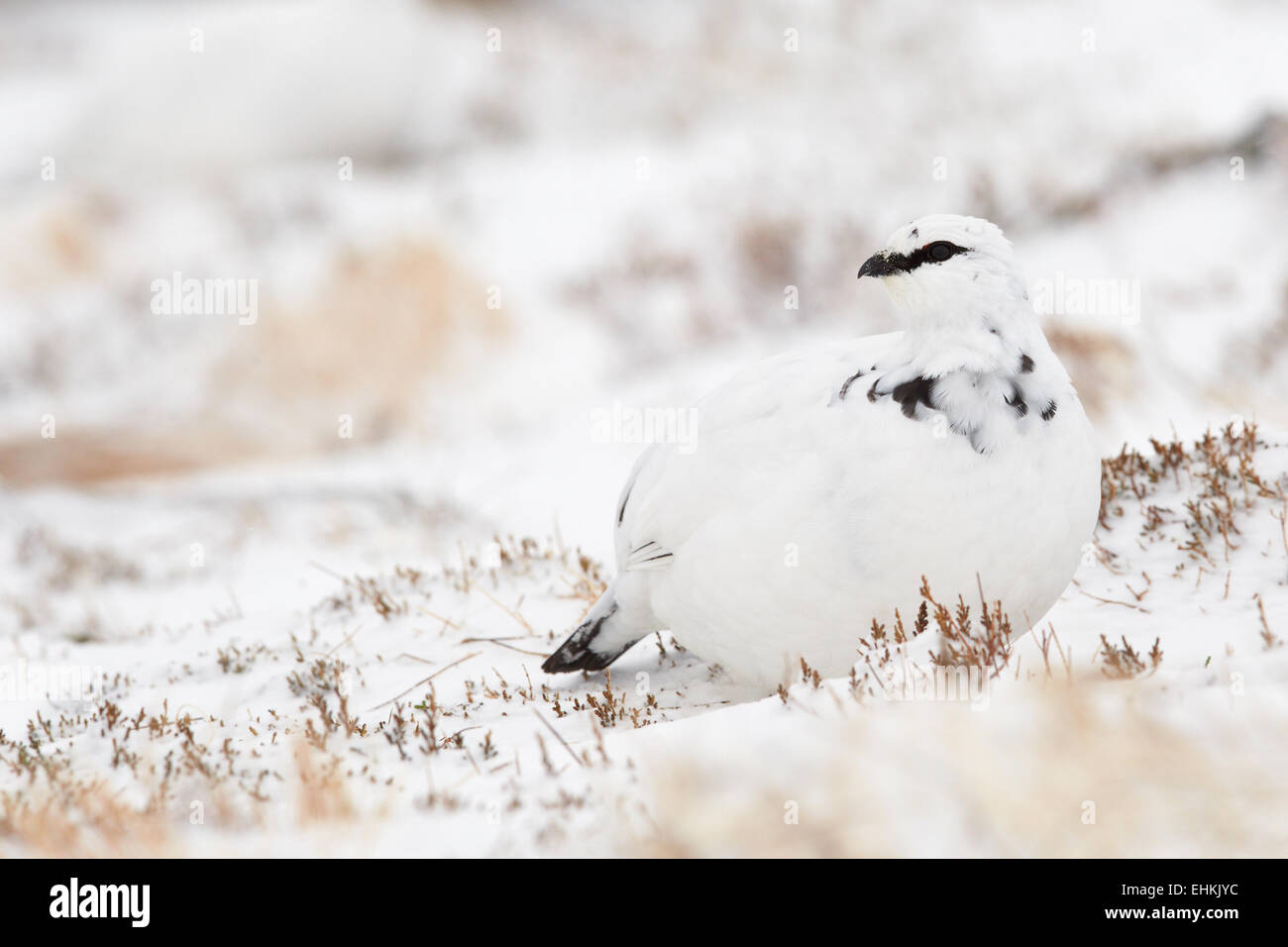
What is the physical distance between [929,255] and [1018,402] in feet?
1.70

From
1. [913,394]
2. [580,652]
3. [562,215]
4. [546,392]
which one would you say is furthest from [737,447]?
[562,215]

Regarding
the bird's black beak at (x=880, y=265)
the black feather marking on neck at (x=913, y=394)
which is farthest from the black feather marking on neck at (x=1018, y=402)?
the bird's black beak at (x=880, y=265)

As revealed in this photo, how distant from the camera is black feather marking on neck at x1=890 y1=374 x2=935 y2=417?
10.5ft

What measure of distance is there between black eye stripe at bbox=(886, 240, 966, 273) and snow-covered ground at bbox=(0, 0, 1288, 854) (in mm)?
1036

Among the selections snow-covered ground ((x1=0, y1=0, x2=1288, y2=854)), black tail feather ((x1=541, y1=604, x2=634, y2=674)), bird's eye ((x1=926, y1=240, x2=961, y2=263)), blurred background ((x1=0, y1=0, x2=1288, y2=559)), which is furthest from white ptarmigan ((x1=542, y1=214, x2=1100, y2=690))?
blurred background ((x1=0, y1=0, x2=1288, y2=559))

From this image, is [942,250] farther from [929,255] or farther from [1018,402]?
[1018,402]

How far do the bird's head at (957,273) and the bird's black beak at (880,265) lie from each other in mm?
44

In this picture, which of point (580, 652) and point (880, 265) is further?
point (580, 652)

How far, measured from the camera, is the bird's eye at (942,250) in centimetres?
337

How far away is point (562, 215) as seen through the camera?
15.1 metres

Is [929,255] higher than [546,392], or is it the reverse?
[546,392]

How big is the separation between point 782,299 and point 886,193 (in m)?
2.21
